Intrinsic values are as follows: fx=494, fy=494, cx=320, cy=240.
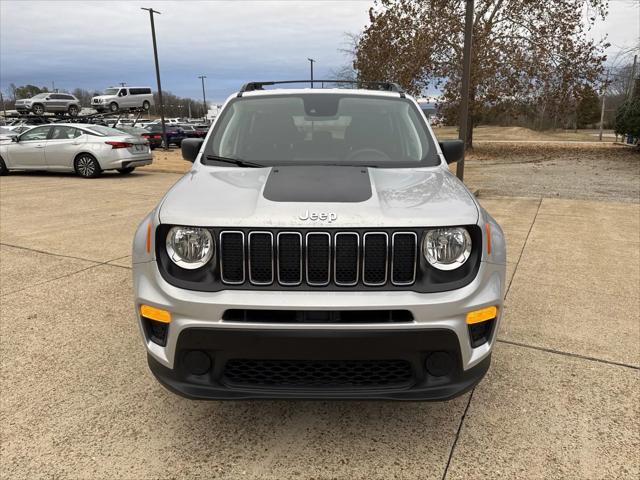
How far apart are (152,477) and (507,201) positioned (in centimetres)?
924

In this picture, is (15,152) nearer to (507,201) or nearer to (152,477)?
(507,201)

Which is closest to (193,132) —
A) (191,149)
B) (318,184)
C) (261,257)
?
(191,149)

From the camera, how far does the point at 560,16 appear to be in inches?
872

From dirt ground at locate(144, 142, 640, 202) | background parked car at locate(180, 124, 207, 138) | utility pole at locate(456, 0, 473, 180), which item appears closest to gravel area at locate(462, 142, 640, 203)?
dirt ground at locate(144, 142, 640, 202)

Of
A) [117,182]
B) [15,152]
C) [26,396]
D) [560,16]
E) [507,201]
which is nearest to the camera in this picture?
[26,396]

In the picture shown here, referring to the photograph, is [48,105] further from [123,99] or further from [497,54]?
[497,54]

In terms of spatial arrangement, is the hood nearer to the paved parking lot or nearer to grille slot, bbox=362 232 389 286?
grille slot, bbox=362 232 389 286

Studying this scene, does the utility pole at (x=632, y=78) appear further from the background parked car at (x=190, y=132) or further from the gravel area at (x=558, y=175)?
the background parked car at (x=190, y=132)

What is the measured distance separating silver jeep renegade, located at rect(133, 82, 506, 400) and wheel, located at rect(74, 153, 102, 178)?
12391 millimetres

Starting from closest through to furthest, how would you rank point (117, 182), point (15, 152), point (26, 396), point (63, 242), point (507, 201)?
point (26, 396) → point (63, 242) → point (507, 201) → point (117, 182) → point (15, 152)

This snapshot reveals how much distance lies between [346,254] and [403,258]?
0.26 m

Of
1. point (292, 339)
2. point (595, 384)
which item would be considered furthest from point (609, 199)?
point (292, 339)

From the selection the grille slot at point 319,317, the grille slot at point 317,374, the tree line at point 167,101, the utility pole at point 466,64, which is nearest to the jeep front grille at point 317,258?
the grille slot at point 319,317

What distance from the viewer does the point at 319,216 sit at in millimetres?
2244
